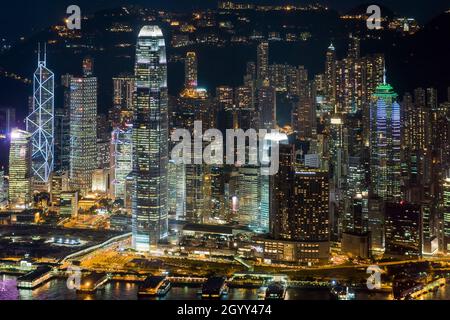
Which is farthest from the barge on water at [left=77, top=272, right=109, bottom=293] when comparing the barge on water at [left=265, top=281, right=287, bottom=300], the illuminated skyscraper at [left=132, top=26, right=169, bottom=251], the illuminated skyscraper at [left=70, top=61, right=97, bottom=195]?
the illuminated skyscraper at [left=70, top=61, right=97, bottom=195]

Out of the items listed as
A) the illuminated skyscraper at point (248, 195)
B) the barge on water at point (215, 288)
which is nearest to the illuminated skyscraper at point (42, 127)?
the illuminated skyscraper at point (248, 195)

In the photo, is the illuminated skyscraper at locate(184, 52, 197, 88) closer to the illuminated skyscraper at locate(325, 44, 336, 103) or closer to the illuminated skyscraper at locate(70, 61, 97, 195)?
the illuminated skyscraper at locate(70, 61, 97, 195)

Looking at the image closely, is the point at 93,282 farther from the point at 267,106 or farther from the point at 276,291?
the point at 267,106

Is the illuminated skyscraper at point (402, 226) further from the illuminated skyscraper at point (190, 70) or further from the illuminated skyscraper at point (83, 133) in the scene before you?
the illuminated skyscraper at point (83, 133)

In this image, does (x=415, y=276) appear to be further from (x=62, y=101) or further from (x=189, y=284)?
(x=62, y=101)

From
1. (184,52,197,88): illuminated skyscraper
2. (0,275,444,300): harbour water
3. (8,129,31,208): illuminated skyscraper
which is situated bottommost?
(0,275,444,300): harbour water

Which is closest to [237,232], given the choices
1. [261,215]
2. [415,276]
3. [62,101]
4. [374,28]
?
[261,215]

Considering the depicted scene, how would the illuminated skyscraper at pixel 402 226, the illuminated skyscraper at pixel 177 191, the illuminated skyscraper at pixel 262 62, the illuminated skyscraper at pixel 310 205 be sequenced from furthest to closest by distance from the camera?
the illuminated skyscraper at pixel 262 62 < the illuminated skyscraper at pixel 177 191 < the illuminated skyscraper at pixel 310 205 < the illuminated skyscraper at pixel 402 226

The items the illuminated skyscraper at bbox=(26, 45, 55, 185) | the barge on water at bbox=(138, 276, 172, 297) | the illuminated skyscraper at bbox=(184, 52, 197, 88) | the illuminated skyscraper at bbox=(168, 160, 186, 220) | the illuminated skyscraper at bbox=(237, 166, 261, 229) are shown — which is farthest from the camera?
the illuminated skyscraper at bbox=(26, 45, 55, 185)

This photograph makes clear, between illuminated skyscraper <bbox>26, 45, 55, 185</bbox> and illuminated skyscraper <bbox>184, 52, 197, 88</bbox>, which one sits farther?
illuminated skyscraper <bbox>26, 45, 55, 185</bbox>
